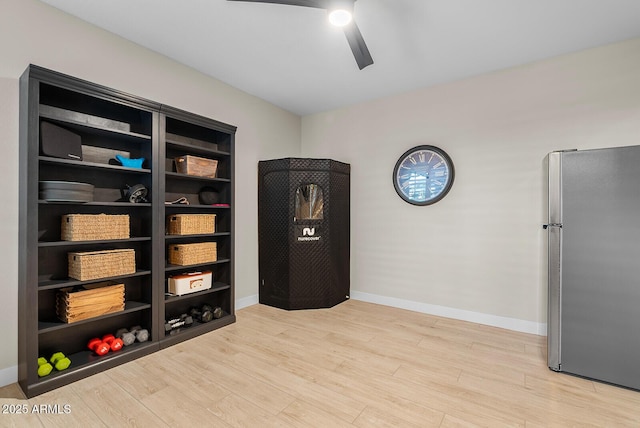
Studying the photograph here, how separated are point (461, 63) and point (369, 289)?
9.34ft

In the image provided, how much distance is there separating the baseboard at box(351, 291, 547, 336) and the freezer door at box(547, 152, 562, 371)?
0.77 meters

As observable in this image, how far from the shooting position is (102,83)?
2482 mm

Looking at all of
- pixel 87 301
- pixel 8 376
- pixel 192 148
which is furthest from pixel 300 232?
pixel 8 376

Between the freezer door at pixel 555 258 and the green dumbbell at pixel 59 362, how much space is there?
11.6 ft

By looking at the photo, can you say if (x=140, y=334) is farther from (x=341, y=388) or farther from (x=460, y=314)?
(x=460, y=314)

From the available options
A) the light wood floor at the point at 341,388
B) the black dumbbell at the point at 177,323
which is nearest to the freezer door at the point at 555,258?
the light wood floor at the point at 341,388

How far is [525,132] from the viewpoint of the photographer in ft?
9.84

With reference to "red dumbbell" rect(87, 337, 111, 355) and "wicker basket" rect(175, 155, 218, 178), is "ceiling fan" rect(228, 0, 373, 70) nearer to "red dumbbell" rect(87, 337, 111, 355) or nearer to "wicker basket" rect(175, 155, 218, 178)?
"wicker basket" rect(175, 155, 218, 178)

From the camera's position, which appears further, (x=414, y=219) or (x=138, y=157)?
(x=414, y=219)

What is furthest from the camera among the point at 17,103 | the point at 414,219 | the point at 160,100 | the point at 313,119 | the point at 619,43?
the point at 313,119

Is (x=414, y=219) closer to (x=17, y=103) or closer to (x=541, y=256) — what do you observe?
(x=541, y=256)

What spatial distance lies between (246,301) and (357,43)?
3.11m

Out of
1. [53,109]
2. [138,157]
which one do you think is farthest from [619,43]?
[53,109]

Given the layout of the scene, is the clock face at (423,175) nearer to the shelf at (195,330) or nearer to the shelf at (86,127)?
the shelf at (195,330)
